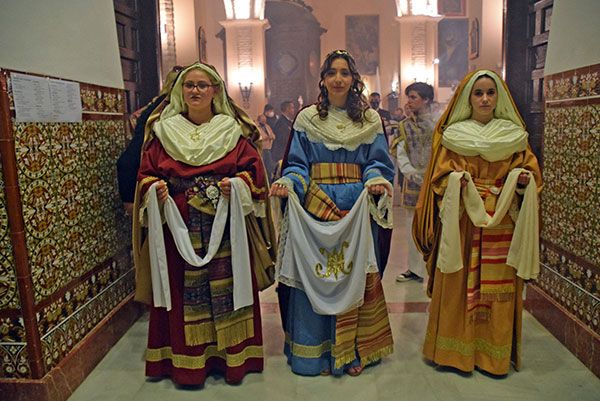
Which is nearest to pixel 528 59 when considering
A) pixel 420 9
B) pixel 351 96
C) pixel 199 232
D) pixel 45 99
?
pixel 351 96

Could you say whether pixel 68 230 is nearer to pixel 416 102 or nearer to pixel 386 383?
pixel 386 383

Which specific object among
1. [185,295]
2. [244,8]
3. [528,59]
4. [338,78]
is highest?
[244,8]

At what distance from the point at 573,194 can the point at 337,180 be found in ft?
5.18

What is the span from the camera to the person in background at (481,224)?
307 centimetres

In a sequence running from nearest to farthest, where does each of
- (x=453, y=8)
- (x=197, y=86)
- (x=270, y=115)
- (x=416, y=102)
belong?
(x=197, y=86) < (x=416, y=102) < (x=270, y=115) < (x=453, y=8)

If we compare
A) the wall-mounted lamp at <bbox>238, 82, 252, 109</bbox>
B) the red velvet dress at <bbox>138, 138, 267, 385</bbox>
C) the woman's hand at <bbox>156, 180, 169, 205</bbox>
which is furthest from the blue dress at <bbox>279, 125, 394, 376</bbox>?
the wall-mounted lamp at <bbox>238, 82, 252, 109</bbox>

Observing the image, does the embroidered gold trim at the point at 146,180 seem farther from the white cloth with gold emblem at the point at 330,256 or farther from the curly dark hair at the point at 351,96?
the curly dark hair at the point at 351,96

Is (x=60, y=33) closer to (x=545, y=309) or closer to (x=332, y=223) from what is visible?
(x=332, y=223)

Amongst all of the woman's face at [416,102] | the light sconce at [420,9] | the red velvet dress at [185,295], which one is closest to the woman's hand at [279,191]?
the red velvet dress at [185,295]

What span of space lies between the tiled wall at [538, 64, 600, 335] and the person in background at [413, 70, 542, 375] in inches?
17.2

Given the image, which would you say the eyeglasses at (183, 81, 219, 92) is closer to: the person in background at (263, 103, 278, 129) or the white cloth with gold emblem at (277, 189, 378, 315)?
the white cloth with gold emblem at (277, 189, 378, 315)

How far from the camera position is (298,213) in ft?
10.3

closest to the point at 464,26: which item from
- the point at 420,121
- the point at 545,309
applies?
the point at 420,121

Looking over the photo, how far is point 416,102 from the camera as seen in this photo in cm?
484
